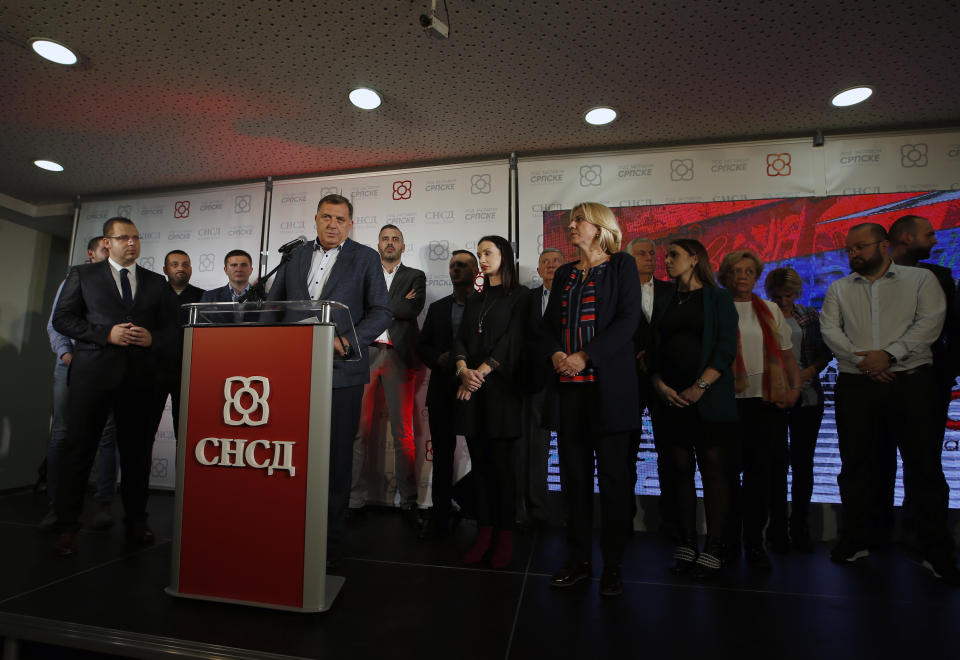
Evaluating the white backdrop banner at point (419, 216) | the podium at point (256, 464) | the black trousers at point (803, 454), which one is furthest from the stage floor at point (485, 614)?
the white backdrop banner at point (419, 216)

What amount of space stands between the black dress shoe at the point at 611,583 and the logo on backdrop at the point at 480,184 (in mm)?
2925

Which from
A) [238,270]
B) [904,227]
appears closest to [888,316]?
[904,227]

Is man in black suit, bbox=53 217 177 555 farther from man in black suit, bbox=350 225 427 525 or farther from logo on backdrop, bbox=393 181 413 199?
logo on backdrop, bbox=393 181 413 199

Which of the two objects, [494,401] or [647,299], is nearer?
[494,401]

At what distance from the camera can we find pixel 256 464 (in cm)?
174

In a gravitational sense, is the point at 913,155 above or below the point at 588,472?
above

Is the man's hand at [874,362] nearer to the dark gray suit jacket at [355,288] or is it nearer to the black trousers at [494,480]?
the black trousers at [494,480]

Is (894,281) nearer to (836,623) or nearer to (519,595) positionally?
(836,623)

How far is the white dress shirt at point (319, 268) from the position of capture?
7.90 ft

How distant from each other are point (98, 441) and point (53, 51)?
86.7 inches

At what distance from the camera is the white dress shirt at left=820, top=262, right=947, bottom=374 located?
2.42 metres

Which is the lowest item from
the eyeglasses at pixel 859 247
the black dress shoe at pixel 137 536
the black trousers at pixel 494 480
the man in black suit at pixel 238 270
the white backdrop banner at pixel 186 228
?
the black dress shoe at pixel 137 536

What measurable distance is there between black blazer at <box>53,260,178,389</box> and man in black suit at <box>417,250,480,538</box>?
4.88ft

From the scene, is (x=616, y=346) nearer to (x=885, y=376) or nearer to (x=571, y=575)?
(x=571, y=575)
